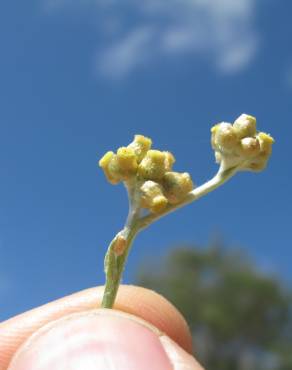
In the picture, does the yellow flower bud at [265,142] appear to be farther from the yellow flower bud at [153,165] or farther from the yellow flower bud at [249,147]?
the yellow flower bud at [153,165]

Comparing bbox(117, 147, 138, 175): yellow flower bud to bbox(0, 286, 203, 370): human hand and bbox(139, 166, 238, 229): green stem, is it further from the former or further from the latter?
bbox(0, 286, 203, 370): human hand

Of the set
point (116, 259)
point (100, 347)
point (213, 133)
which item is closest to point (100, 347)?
point (100, 347)

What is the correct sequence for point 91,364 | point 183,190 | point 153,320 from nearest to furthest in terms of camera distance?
point 183,190, point 91,364, point 153,320

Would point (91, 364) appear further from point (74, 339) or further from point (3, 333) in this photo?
point (3, 333)

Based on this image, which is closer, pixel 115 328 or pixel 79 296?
pixel 115 328

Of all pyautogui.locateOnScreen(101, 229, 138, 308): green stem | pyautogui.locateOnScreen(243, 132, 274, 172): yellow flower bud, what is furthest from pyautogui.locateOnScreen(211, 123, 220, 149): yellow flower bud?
pyautogui.locateOnScreen(101, 229, 138, 308): green stem

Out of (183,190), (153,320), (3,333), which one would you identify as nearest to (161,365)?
(183,190)

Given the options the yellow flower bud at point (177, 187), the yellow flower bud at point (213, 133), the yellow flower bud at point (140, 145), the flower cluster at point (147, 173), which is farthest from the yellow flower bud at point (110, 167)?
the yellow flower bud at point (213, 133)
